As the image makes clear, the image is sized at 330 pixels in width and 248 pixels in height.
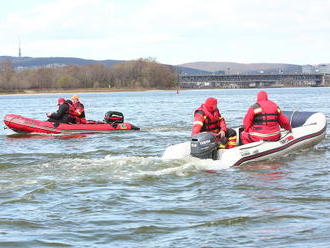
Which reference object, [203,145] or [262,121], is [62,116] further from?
[203,145]

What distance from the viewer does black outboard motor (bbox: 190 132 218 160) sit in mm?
11148

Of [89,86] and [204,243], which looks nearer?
[204,243]

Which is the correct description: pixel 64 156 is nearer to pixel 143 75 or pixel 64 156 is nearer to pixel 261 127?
pixel 261 127

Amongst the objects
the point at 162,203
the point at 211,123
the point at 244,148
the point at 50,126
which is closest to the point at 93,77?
the point at 50,126

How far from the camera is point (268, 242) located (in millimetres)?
6426

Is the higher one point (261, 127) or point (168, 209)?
point (261, 127)

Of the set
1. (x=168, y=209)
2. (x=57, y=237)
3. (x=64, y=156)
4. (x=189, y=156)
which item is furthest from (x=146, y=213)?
(x=64, y=156)

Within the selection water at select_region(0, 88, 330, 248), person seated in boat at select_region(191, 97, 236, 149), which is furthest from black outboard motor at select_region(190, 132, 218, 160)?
person seated in boat at select_region(191, 97, 236, 149)

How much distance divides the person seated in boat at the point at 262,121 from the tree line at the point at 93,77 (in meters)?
125

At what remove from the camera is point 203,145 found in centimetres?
1116

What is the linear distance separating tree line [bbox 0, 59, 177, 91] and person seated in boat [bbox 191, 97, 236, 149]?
12464 cm

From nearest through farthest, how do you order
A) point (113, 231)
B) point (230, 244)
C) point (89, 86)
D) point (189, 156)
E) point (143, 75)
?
1. point (230, 244)
2. point (113, 231)
3. point (189, 156)
4. point (89, 86)
5. point (143, 75)

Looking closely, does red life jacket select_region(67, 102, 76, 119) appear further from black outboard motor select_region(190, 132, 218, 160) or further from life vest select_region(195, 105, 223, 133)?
black outboard motor select_region(190, 132, 218, 160)

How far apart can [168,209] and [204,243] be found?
1697mm
